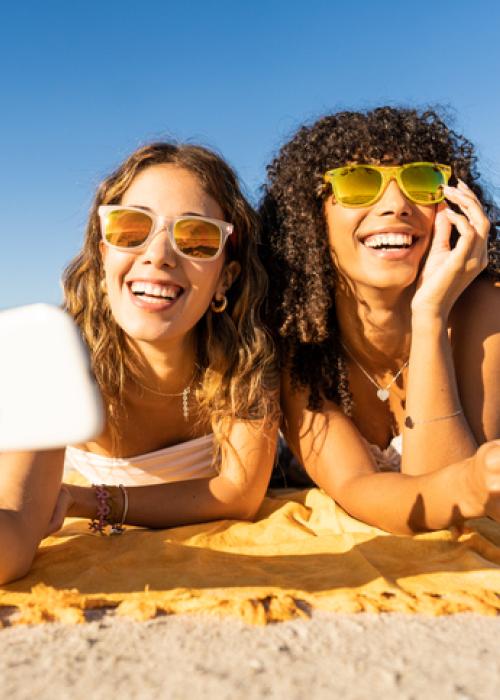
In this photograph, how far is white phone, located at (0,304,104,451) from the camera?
5.71 ft

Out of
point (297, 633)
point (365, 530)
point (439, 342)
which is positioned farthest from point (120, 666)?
point (439, 342)

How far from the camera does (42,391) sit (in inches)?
68.7

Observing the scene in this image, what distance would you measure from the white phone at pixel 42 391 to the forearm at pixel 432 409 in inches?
79.3

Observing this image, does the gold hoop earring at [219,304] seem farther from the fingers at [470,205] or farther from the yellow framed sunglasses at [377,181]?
the fingers at [470,205]

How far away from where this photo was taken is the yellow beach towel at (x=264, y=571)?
225cm

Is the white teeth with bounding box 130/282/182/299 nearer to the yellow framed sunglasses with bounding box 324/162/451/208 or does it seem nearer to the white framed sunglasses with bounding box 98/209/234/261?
the white framed sunglasses with bounding box 98/209/234/261

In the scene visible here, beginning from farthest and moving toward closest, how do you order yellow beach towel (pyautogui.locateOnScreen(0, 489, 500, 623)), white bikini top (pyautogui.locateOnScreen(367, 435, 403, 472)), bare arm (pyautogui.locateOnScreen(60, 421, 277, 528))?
1. white bikini top (pyautogui.locateOnScreen(367, 435, 403, 472))
2. bare arm (pyautogui.locateOnScreen(60, 421, 277, 528))
3. yellow beach towel (pyautogui.locateOnScreen(0, 489, 500, 623))

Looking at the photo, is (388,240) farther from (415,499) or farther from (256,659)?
(256,659)

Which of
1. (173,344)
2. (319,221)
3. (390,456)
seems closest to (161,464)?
(173,344)

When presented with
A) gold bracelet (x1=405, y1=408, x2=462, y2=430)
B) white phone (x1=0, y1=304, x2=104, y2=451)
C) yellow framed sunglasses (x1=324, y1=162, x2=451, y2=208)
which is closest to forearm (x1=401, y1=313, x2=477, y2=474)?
gold bracelet (x1=405, y1=408, x2=462, y2=430)

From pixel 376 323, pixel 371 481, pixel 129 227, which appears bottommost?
pixel 371 481

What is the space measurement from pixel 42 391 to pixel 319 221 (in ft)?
7.69

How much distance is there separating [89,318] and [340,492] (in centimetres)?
151

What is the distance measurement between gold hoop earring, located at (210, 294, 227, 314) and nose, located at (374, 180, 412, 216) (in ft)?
2.86
